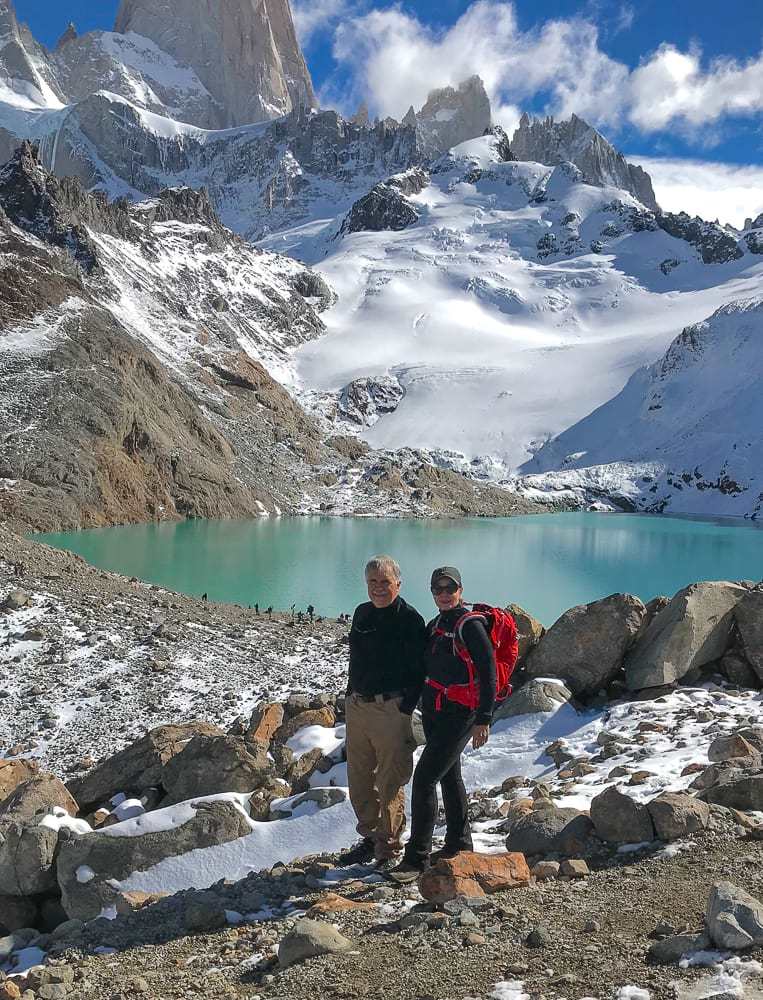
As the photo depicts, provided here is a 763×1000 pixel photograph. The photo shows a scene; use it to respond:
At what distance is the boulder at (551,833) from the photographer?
587cm

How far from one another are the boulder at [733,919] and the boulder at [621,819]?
1.57m

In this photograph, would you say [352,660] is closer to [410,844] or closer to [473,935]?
[410,844]

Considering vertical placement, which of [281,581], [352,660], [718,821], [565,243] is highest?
[565,243]

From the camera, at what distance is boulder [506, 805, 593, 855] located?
5867 mm

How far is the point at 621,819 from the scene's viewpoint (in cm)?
581

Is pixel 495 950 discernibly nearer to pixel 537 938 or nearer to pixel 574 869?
pixel 537 938

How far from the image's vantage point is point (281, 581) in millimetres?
33469

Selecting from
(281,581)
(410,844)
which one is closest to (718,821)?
(410,844)

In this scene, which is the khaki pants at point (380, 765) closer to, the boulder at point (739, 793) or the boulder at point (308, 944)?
the boulder at point (308, 944)

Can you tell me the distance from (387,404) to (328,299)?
127ft

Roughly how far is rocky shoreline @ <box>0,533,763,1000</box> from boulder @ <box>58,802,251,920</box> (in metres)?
0.02

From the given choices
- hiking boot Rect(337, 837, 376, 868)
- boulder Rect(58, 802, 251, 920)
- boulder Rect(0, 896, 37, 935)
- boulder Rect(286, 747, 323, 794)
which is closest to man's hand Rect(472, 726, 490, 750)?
hiking boot Rect(337, 837, 376, 868)

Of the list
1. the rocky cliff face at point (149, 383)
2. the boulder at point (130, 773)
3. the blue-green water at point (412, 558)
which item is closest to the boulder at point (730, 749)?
the boulder at point (130, 773)

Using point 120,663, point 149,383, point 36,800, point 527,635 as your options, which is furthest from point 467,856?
point 149,383
